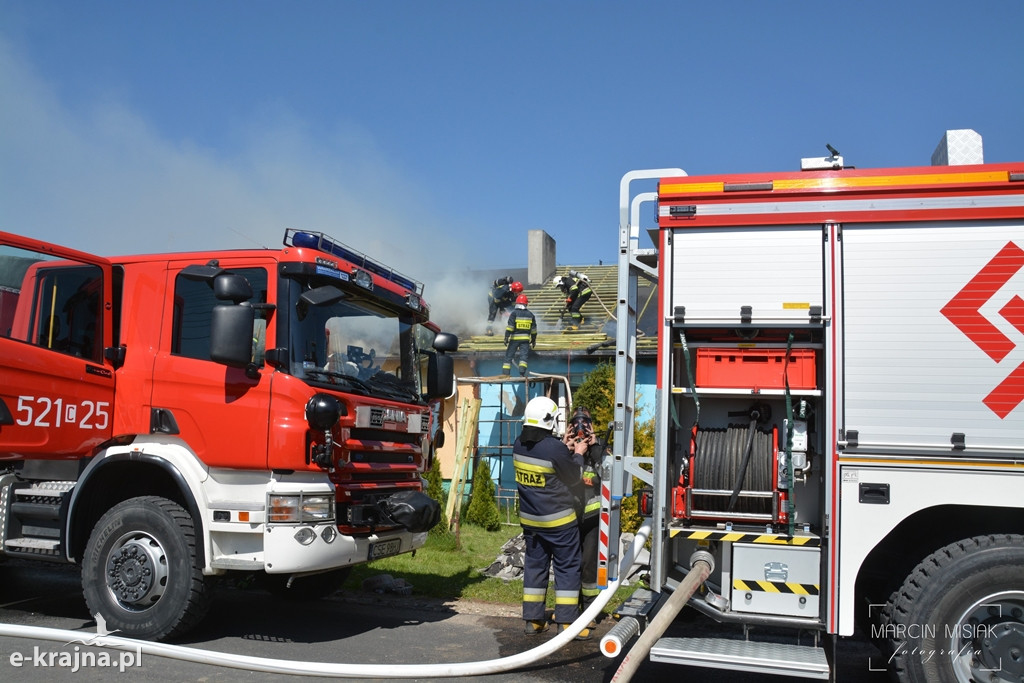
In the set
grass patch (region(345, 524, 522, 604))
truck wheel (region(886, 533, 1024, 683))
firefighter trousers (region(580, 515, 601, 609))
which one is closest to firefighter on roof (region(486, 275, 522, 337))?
grass patch (region(345, 524, 522, 604))

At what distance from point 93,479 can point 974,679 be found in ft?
19.4

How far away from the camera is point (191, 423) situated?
241 inches

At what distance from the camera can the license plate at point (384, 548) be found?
644 centimetres

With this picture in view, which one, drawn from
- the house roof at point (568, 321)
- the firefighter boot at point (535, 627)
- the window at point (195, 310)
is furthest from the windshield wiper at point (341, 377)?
the house roof at point (568, 321)

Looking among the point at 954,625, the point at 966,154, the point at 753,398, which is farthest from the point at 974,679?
the point at 966,154

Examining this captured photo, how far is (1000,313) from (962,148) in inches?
40.8

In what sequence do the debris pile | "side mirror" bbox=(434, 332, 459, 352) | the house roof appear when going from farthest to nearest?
the house roof, the debris pile, "side mirror" bbox=(434, 332, 459, 352)

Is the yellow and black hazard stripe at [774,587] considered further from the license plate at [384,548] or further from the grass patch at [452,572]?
the license plate at [384,548]

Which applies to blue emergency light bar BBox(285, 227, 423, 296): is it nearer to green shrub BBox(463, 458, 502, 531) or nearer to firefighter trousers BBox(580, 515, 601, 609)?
firefighter trousers BBox(580, 515, 601, 609)

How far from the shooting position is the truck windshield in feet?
20.0

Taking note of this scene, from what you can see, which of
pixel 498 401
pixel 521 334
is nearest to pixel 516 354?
pixel 521 334

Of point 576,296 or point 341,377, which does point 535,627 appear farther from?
point 576,296

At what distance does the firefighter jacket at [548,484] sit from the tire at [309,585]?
2.20 metres

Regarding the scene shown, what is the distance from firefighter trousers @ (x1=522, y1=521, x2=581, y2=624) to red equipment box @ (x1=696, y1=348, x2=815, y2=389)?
78.5 inches
